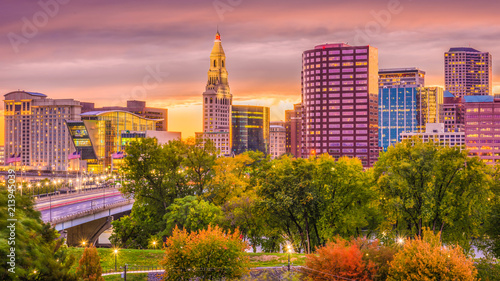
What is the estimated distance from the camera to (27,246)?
88.4ft

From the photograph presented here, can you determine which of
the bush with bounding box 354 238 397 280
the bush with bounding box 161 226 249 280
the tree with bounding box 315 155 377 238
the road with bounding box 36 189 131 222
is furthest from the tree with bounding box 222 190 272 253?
the road with bounding box 36 189 131 222

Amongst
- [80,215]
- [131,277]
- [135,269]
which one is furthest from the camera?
[80,215]

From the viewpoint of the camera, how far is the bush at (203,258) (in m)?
35.9

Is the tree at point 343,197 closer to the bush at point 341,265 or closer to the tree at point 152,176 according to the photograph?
the bush at point 341,265

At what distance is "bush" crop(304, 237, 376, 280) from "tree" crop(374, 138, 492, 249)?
14792mm

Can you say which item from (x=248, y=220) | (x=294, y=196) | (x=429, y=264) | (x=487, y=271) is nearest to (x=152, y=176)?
(x=248, y=220)

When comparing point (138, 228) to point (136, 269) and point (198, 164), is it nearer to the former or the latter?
point (198, 164)

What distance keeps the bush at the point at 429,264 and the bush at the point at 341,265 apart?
6.26 feet

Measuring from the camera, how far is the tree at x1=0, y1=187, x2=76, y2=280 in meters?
25.2

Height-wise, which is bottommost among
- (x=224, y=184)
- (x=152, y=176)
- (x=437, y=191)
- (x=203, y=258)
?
(x=203, y=258)

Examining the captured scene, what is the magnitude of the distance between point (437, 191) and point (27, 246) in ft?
125

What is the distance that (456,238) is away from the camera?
163 feet

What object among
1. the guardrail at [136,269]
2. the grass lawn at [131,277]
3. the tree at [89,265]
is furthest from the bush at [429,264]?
the guardrail at [136,269]

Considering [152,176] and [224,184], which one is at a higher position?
[152,176]
